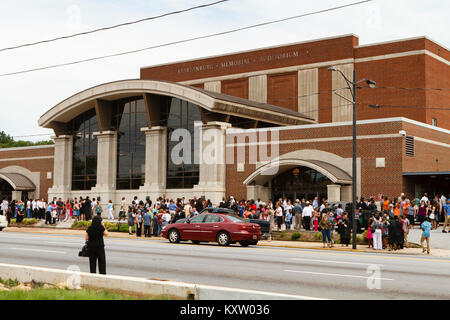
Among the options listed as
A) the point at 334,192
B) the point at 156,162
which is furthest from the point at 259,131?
the point at 156,162

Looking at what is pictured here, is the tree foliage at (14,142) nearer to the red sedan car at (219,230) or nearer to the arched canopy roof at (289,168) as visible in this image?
the arched canopy roof at (289,168)

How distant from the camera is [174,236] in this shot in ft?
85.4

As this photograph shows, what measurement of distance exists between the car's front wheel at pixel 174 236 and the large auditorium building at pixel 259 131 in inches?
517

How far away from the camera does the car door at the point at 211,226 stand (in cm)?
2467

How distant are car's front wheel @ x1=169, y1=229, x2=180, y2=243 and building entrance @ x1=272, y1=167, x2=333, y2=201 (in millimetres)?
15262

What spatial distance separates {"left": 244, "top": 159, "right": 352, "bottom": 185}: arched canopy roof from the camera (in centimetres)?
3575

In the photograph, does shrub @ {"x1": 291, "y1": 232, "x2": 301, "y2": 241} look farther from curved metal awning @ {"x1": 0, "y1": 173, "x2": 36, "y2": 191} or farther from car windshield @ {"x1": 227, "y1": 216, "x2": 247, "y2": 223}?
curved metal awning @ {"x1": 0, "y1": 173, "x2": 36, "y2": 191}

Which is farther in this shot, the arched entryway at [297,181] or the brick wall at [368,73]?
the brick wall at [368,73]

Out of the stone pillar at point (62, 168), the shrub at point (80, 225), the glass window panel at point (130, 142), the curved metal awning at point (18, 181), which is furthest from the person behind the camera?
the curved metal awning at point (18, 181)

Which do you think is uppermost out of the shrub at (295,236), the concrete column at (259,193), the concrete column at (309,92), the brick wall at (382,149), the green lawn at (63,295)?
the concrete column at (309,92)

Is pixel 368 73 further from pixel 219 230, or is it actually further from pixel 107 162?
pixel 219 230

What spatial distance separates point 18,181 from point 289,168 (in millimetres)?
29256

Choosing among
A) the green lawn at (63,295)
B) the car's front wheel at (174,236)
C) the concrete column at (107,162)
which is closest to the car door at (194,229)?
the car's front wheel at (174,236)

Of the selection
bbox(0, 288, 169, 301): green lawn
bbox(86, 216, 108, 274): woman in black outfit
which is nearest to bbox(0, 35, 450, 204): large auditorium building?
bbox(86, 216, 108, 274): woman in black outfit
